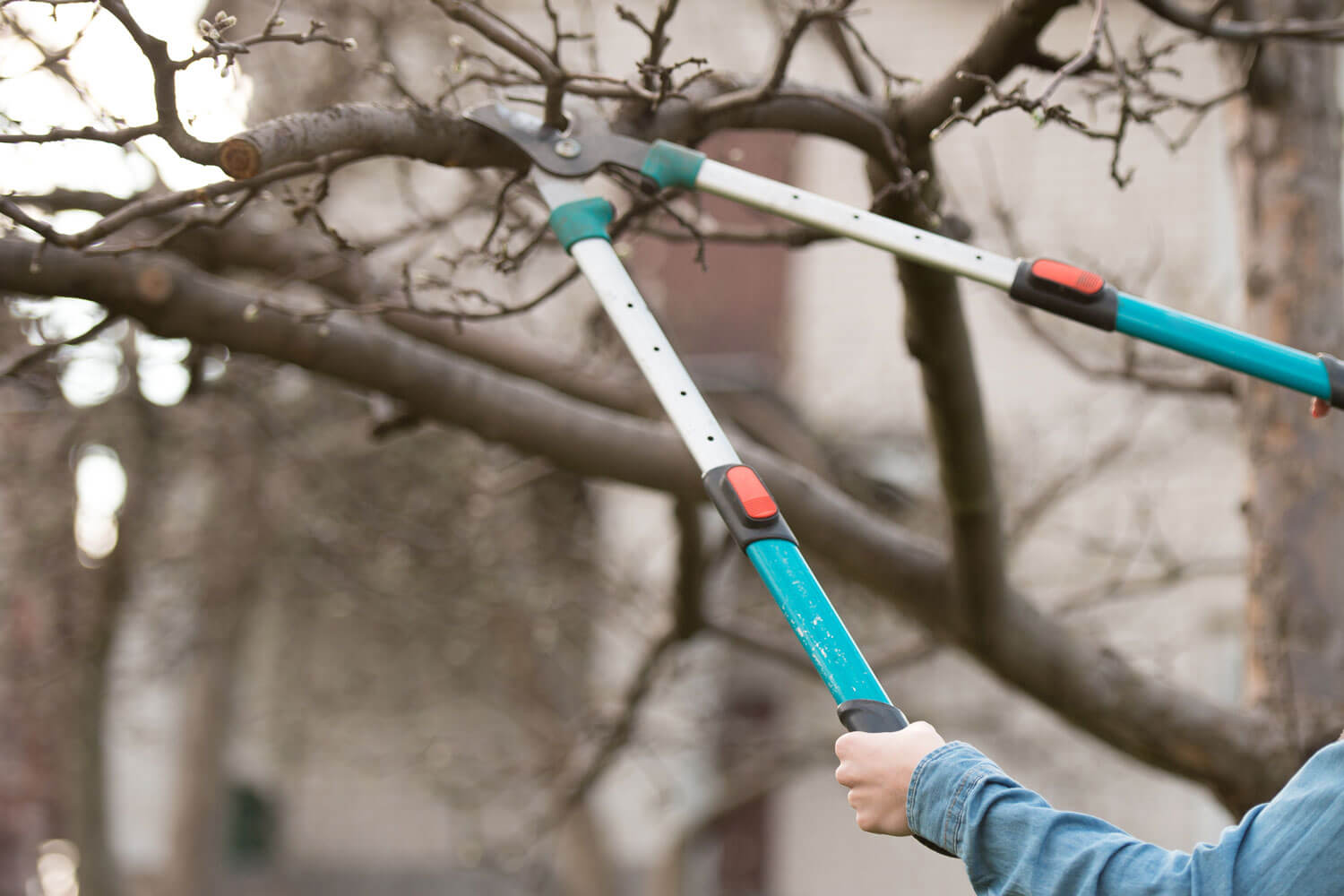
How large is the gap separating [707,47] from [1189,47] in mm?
3190

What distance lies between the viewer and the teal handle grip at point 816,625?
1.42 m

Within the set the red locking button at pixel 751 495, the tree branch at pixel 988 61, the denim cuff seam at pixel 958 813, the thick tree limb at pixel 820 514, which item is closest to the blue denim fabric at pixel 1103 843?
the denim cuff seam at pixel 958 813

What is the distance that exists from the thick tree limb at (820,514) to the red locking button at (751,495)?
150 centimetres

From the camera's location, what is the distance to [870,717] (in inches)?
54.2

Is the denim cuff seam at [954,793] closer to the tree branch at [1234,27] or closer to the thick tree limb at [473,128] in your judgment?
the thick tree limb at [473,128]

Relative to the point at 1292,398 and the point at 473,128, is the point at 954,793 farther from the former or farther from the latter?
the point at 1292,398

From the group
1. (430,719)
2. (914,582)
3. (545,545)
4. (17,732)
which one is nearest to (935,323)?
(914,582)

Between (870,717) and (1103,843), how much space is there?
0.89ft

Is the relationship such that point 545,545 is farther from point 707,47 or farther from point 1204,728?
point 1204,728

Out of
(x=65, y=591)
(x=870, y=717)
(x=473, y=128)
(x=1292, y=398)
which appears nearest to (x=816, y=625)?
→ (x=870, y=717)

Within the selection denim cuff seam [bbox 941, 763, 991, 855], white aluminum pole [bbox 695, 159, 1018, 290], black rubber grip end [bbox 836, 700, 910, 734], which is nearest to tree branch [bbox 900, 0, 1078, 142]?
white aluminum pole [bbox 695, 159, 1018, 290]

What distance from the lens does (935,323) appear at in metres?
2.61

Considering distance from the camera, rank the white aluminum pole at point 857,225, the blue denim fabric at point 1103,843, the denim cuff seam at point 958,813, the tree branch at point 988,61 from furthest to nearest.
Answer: the tree branch at point 988,61 < the white aluminum pole at point 857,225 < the denim cuff seam at point 958,813 < the blue denim fabric at point 1103,843

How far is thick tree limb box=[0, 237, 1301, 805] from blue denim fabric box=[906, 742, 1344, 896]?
6.09ft
